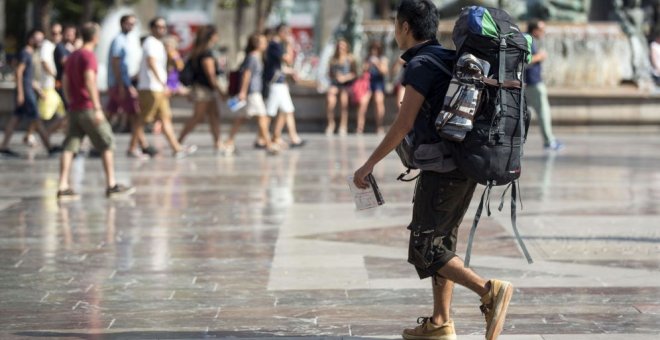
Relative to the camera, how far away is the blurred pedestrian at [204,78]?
1877 centimetres

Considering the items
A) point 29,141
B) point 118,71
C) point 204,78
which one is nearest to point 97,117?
point 118,71

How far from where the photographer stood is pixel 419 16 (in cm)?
640

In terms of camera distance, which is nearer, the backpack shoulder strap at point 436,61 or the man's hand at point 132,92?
the backpack shoulder strap at point 436,61

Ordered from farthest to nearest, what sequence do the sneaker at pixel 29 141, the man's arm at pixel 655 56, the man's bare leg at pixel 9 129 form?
the man's arm at pixel 655 56
the sneaker at pixel 29 141
the man's bare leg at pixel 9 129

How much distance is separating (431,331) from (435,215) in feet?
1.82

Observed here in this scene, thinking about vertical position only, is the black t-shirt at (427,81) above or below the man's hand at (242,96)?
above

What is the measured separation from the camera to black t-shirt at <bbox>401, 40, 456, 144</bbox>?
20.2ft

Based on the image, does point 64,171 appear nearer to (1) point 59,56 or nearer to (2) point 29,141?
(1) point 59,56

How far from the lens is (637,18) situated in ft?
96.1

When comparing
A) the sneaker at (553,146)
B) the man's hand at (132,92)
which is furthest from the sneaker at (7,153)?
the sneaker at (553,146)

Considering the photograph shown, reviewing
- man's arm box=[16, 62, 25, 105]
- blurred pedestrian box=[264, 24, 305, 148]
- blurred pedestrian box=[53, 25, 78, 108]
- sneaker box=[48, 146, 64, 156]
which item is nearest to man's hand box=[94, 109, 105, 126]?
blurred pedestrian box=[53, 25, 78, 108]

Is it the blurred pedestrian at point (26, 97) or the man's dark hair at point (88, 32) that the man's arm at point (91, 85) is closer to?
the man's dark hair at point (88, 32)

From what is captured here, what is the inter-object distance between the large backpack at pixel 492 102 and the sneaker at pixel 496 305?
1.57 ft

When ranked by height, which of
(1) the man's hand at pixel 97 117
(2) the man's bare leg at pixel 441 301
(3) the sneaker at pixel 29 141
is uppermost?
(2) the man's bare leg at pixel 441 301
